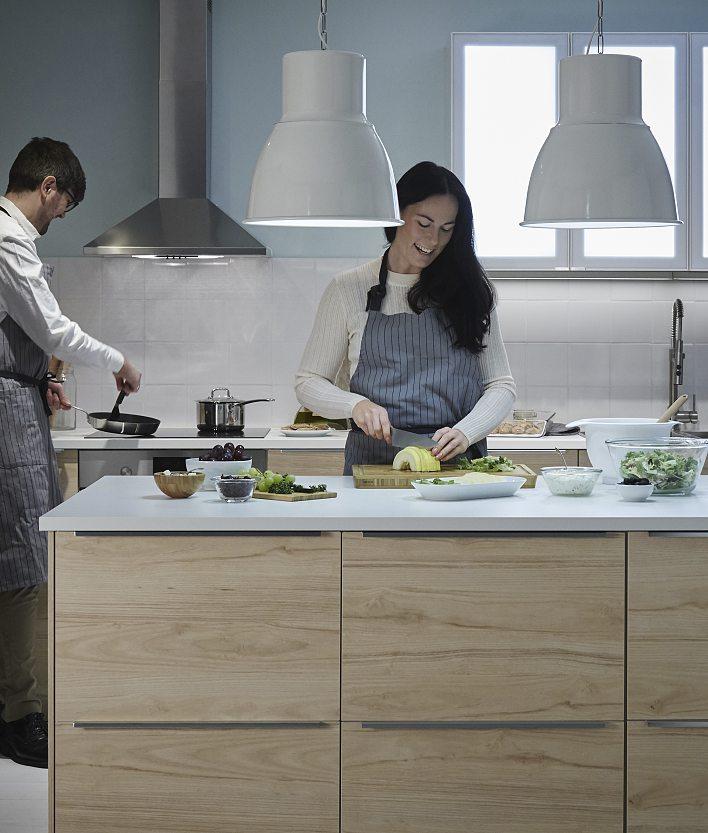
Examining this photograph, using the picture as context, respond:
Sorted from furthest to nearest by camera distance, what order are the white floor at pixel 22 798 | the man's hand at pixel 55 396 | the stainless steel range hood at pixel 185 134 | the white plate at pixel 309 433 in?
the stainless steel range hood at pixel 185 134
the white plate at pixel 309 433
the man's hand at pixel 55 396
the white floor at pixel 22 798

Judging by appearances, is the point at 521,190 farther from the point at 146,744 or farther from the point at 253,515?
the point at 146,744

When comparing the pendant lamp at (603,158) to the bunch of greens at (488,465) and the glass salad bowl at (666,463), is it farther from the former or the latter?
the bunch of greens at (488,465)

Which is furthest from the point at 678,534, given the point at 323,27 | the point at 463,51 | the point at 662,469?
the point at 463,51

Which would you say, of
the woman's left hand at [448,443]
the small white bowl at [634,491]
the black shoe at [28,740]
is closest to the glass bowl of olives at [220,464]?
the woman's left hand at [448,443]

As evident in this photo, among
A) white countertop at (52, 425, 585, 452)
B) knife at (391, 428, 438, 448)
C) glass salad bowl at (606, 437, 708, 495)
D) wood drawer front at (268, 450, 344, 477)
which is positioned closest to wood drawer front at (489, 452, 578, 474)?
white countertop at (52, 425, 585, 452)

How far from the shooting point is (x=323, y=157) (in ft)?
7.74

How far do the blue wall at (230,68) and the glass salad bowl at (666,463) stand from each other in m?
2.39

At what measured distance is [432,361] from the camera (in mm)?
3186

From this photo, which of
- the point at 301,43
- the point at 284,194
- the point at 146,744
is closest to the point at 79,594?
the point at 146,744

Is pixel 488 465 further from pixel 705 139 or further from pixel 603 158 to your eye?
pixel 705 139

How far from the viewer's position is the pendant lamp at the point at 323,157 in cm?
235

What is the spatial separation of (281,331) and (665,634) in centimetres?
279

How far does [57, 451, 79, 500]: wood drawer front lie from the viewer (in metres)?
4.14

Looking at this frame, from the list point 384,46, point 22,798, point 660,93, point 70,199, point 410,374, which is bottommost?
point 22,798
